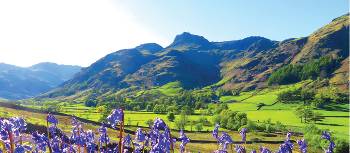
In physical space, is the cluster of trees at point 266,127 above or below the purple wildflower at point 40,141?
below

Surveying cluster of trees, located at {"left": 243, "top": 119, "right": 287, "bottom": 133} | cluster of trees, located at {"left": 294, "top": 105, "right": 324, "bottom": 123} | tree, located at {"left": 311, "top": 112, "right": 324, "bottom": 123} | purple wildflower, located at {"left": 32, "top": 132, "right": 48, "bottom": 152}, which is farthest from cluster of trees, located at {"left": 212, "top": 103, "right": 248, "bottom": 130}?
purple wildflower, located at {"left": 32, "top": 132, "right": 48, "bottom": 152}

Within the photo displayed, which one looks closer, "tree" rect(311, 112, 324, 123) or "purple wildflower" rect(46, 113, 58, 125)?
"purple wildflower" rect(46, 113, 58, 125)

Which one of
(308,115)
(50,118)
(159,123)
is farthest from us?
(308,115)

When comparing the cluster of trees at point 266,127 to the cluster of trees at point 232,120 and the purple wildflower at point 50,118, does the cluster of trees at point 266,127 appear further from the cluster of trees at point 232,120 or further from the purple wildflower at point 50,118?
the purple wildflower at point 50,118

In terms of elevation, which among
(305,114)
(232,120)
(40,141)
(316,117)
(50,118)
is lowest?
(232,120)

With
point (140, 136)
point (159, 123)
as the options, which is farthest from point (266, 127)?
point (159, 123)

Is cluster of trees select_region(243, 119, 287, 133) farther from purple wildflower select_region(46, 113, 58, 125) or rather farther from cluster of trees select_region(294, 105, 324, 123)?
purple wildflower select_region(46, 113, 58, 125)

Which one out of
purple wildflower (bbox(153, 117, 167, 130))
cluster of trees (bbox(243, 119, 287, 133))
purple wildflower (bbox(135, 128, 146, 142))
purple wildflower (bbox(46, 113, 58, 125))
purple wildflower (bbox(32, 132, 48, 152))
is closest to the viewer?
purple wildflower (bbox(153, 117, 167, 130))

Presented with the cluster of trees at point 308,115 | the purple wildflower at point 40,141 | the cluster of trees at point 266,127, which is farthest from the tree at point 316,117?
the purple wildflower at point 40,141

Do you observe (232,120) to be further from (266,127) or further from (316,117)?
(316,117)

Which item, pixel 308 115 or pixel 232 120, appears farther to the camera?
pixel 308 115

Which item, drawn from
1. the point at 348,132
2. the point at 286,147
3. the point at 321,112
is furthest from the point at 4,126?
the point at 321,112

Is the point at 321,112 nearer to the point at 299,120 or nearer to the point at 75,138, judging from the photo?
the point at 299,120

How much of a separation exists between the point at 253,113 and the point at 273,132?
145ft
